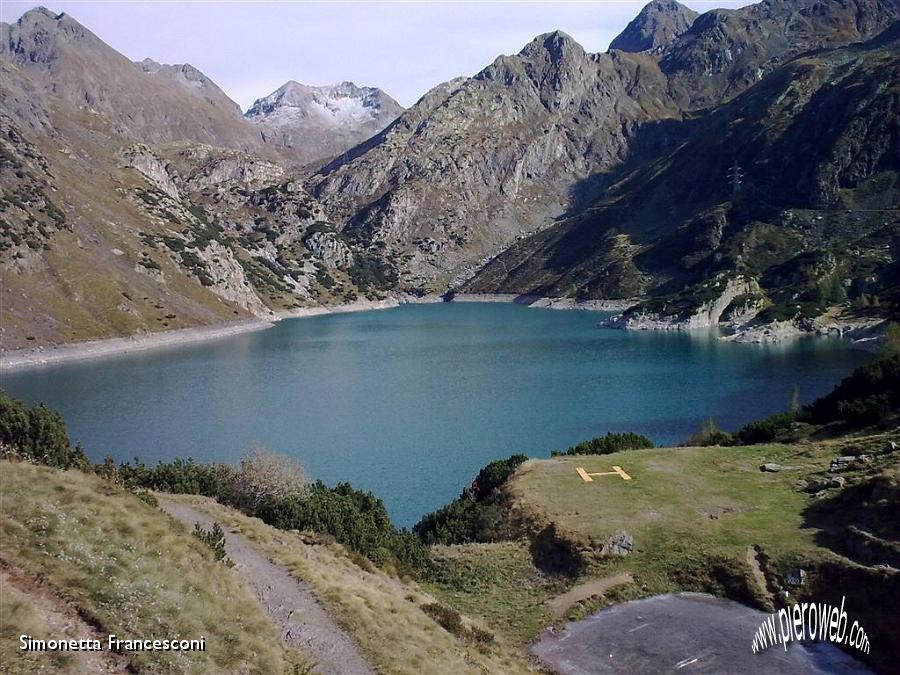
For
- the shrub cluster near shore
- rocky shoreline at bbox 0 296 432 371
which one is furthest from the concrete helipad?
rocky shoreline at bbox 0 296 432 371

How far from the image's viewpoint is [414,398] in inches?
4409

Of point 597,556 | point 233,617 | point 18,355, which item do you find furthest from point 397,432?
point 18,355

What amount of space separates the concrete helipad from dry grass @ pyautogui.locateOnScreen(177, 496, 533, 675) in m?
2.40

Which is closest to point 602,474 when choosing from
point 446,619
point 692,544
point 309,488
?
point 692,544

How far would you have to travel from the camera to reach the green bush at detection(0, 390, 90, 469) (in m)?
32.8

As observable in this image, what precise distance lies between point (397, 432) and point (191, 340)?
122088 mm

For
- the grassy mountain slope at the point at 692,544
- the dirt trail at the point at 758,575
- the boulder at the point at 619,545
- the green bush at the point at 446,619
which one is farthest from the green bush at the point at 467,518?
the green bush at the point at 446,619

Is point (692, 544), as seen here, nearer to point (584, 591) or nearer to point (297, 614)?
point (584, 591)

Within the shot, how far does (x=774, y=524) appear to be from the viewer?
3544 centimetres

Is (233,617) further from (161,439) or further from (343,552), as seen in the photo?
(161,439)

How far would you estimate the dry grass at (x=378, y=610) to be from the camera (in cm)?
A: 2053

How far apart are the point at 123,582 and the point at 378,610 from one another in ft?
28.6

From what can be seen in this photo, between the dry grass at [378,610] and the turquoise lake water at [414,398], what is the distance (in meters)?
27.5

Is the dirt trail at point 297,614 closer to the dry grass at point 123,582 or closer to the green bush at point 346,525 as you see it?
the dry grass at point 123,582
